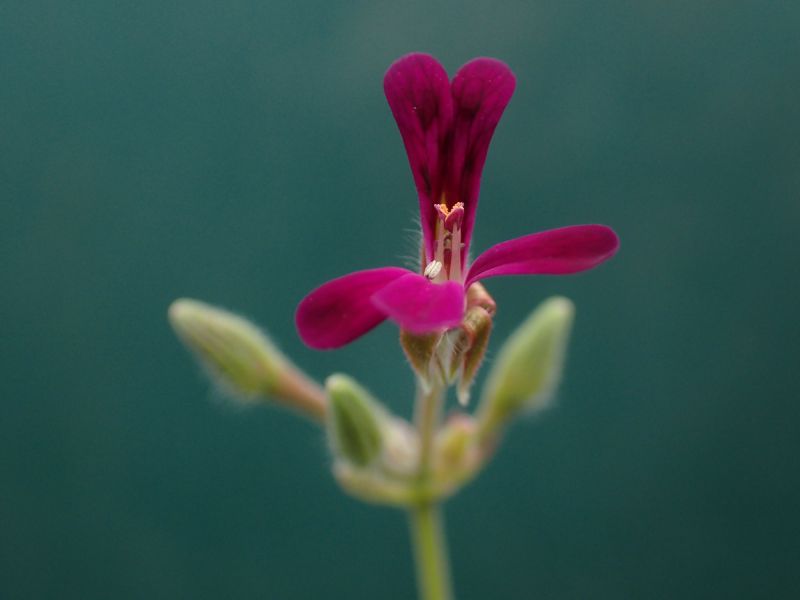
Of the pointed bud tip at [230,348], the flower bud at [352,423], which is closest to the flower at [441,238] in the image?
the flower bud at [352,423]

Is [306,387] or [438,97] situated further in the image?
[306,387]

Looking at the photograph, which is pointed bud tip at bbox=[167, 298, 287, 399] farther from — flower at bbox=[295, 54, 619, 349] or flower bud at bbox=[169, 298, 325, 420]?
flower at bbox=[295, 54, 619, 349]

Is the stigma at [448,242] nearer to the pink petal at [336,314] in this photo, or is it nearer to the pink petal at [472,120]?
the pink petal at [472,120]

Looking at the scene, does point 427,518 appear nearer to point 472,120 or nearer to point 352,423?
point 352,423

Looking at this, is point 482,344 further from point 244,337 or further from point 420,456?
point 244,337

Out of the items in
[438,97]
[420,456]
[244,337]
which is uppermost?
[438,97]

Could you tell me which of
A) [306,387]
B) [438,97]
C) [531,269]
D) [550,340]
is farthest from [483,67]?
[306,387]
